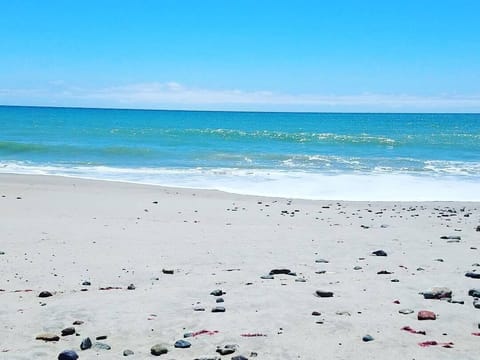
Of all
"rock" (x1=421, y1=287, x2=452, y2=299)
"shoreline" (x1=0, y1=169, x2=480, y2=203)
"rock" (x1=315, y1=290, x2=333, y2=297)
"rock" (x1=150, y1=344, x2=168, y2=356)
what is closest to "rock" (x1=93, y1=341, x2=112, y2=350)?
"rock" (x1=150, y1=344, x2=168, y2=356)

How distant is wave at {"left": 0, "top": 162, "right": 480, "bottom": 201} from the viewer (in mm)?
18547

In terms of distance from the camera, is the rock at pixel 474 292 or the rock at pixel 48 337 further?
the rock at pixel 474 292

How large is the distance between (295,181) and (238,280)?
1474 cm

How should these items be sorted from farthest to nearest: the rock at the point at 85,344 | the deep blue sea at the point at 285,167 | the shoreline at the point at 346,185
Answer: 1. the deep blue sea at the point at 285,167
2. the shoreline at the point at 346,185
3. the rock at the point at 85,344

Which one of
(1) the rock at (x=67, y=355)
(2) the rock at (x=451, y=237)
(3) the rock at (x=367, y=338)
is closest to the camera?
(1) the rock at (x=67, y=355)

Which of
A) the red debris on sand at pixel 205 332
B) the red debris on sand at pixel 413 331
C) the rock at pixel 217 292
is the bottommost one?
the rock at pixel 217 292

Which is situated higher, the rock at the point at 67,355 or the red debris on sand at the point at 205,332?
the rock at the point at 67,355

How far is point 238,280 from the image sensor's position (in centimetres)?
757

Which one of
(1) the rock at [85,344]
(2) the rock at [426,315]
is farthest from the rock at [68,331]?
(2) the rock at [426,315]

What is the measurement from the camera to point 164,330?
18.4 ft

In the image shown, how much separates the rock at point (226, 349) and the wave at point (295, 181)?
12825mm

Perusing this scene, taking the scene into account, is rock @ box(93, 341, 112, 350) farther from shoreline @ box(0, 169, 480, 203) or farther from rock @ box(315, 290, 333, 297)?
shoreline @ box(0, 169, 480, 203)

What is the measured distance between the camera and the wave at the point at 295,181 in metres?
18.5

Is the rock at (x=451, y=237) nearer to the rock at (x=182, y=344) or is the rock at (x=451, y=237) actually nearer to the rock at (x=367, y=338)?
the rock at (x=367, y=338)
